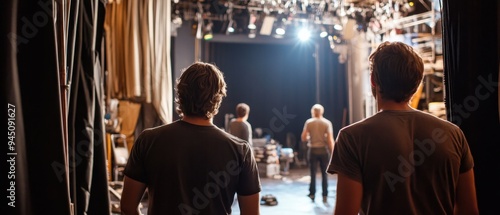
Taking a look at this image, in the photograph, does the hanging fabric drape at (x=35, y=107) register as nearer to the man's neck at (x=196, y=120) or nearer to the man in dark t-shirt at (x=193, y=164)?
the man in dark t-shirt at (x=193, y=164)

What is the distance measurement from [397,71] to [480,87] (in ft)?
1.70

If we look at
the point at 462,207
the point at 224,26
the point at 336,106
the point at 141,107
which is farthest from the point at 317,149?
the point at 336,106

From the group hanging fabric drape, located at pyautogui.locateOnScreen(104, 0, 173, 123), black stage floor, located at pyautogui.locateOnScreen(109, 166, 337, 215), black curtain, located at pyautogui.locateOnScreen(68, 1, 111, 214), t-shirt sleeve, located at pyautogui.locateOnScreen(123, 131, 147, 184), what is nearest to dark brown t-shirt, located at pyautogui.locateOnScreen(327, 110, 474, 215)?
t-shirt sleeve, located at pyautogui.locateOnScreen(123, 131, 147, 184)

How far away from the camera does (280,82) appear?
14.5m

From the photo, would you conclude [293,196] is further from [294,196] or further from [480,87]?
[480,87]

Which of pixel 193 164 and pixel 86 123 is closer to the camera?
pixel 193 164

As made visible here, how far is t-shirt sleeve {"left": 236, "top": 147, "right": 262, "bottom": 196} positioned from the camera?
1.98 metres

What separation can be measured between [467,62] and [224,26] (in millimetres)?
9526

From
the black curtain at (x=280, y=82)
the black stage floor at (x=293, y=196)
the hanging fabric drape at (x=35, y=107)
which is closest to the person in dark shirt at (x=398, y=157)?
the hanging fabric drape at (x=35, y=107)

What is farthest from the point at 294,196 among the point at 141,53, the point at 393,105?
the point at 393,105

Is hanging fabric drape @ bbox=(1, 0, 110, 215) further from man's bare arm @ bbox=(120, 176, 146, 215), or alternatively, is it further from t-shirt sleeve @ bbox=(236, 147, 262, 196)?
t-shirt sleeve @ bbox=(236, 147, 262, 196)

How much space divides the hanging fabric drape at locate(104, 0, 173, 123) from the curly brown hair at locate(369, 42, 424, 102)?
5136 millimetres

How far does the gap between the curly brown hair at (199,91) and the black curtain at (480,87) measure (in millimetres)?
1002

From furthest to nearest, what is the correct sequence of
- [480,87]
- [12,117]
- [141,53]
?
1. [141,53]
2. [480,87]
3. [12,117]
